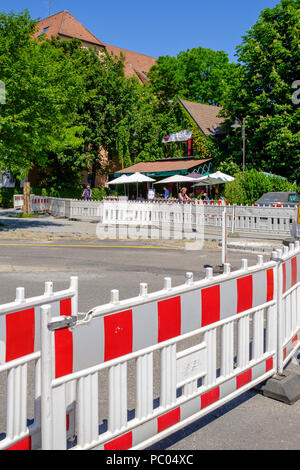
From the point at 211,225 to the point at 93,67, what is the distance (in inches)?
1167

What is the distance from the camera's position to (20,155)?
1952 centimetres

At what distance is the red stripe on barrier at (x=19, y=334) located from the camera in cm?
255

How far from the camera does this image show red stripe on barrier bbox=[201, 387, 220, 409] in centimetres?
348

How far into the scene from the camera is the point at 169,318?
319 cm

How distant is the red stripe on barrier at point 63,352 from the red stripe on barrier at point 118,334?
27 cm

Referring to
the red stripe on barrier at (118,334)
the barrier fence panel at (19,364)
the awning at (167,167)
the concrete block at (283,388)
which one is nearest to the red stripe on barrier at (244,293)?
the concrete block at (283,388)

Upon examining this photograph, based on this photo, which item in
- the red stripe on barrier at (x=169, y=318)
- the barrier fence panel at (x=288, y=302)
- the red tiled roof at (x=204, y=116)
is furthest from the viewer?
the red tiled roof at (x=204, y=116)

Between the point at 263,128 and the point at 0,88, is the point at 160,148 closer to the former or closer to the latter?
the point at 263,128

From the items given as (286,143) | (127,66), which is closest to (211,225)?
(286,143)

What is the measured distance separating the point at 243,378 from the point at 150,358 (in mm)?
1168

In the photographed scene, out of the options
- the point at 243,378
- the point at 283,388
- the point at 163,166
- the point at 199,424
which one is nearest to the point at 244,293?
the point at 243,378

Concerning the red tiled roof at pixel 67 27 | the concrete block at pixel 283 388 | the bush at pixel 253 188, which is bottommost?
the concrete block at pixel 283 388

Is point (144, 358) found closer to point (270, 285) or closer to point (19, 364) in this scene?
point (19, 364)

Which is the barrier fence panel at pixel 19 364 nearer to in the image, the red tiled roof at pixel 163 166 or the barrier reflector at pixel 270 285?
the barrier reflector at pixel 270 285
